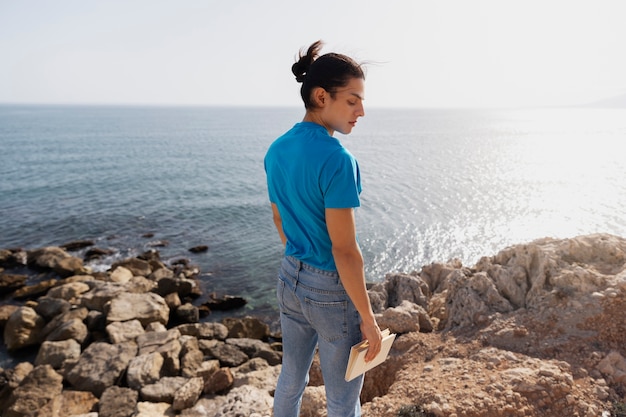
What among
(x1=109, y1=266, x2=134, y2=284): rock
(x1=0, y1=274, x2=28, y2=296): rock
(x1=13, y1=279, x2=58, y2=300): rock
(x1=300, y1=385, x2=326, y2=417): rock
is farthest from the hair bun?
(x1=0, y1=274, x2=28, y2=296): rock

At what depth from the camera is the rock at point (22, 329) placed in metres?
12.0

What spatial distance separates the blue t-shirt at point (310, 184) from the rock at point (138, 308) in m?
11.7

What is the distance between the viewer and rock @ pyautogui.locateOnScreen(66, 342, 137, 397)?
360 inches

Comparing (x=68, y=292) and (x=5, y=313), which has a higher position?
(x=68, y=292)

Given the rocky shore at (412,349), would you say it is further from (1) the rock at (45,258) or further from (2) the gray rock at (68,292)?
(1) the rock at (45,258)

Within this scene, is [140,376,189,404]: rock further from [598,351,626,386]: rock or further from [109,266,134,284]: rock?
[109,266,134,284]: rock

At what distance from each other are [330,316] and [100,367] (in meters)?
9.04

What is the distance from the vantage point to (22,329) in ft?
39.9

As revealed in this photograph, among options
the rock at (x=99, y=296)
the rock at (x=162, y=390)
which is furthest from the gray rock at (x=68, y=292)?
the rock at (x=162, y=390)

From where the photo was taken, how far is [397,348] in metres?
6.56

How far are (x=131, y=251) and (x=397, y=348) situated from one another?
17718mm

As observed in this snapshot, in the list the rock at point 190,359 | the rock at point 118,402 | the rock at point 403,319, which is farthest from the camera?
the rock at point 190,359

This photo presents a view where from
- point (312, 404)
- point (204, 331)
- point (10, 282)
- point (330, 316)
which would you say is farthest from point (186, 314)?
point (330, 316)

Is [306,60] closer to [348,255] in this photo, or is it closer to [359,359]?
[348,255]
